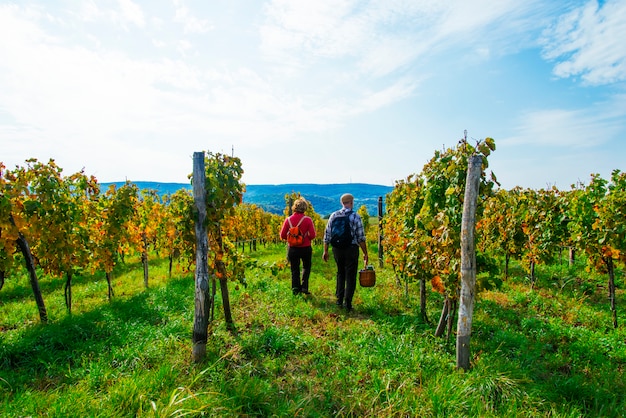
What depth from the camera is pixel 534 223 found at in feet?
29.3

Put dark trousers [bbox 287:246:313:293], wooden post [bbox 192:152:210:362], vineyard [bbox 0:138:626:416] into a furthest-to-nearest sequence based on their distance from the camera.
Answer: dark trousers [bbox 287:246:313:293] → wooden post [bbox 192:152:210:362] → vineyard [bbox 0:138:626:416]

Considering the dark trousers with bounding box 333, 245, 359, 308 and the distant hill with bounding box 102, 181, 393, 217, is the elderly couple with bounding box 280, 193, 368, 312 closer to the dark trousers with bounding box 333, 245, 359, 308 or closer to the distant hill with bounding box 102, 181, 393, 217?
the dark trousers with bounding box 333, 245, 359, 308

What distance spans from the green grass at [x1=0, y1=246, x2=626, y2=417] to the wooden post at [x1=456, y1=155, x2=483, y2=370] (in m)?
0.26

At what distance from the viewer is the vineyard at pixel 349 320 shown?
3.17m

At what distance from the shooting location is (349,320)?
536 centimetres

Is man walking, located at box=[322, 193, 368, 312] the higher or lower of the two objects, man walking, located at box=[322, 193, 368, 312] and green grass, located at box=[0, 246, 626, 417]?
the higher

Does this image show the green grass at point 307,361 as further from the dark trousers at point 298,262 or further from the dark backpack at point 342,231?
→ the dark backpack at point 342,231

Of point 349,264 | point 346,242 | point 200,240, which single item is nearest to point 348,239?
point 346,242

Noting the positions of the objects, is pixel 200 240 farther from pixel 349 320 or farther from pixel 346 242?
pixel 349 320

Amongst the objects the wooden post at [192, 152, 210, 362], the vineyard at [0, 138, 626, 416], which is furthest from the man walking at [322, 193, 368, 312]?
the wooden post at [192, 152, 210, 362]

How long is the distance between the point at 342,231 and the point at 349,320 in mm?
1503

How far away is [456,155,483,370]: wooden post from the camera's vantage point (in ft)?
11.8

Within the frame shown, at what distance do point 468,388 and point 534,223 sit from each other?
24.5 feet

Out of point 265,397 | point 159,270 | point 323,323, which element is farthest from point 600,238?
point 159,270
